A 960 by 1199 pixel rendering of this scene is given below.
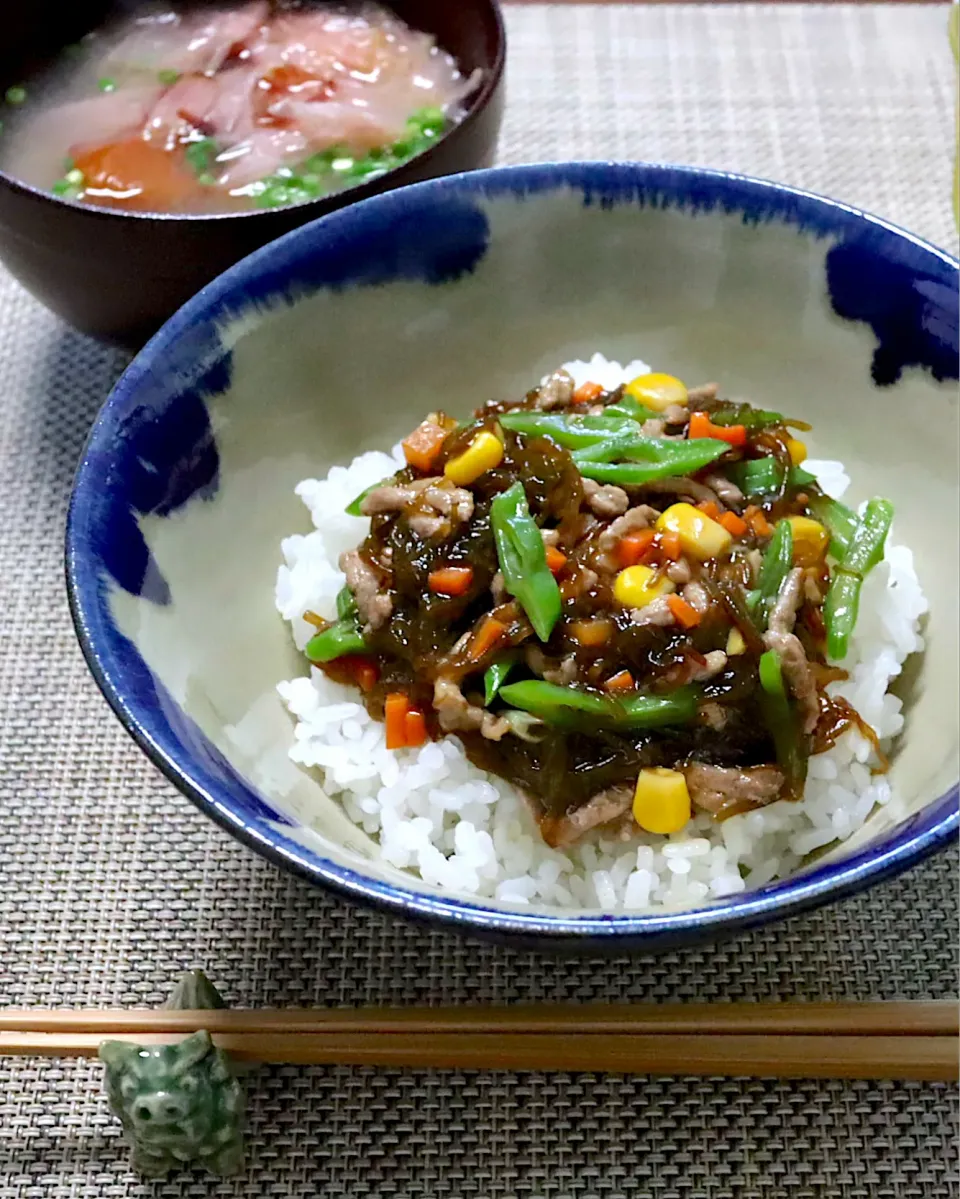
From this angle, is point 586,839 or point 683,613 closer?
point 683,613

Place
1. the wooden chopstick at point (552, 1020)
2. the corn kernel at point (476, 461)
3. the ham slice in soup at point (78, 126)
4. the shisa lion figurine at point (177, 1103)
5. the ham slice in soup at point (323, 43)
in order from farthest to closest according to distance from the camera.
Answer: the ham slice in soup at point (323, 43)
the ham slice in soup at point (78, 126)
the corn kernel at point (476, 461)
the wooden chopstick at point (552, 1020)
the shisa lion figurine at point (177, 1103)

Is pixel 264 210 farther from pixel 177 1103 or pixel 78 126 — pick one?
pixel 177 1103

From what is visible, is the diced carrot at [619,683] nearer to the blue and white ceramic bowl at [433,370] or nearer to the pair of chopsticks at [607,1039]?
the blue and white ceramic bowl at [433,370]

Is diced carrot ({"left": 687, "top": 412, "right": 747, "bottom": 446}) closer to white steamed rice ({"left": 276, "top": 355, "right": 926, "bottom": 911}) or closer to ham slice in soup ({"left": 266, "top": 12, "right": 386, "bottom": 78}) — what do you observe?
white steamed rice ({"left": 276, "top": 355, "right": 926, "bottom": 911})

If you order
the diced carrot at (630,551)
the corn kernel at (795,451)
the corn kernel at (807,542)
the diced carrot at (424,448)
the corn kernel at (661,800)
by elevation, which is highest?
the diced carrot at (424,448)

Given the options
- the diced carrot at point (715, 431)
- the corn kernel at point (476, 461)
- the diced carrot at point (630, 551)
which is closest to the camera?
the diced carrot at point (630, 551)

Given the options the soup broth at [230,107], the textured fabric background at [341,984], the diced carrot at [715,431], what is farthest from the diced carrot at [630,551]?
the soup broth at [230,107]

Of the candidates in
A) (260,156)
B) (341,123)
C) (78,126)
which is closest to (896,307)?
(341,123)
